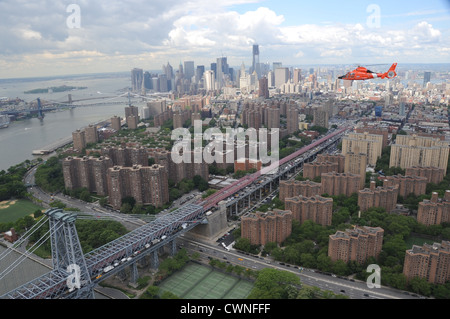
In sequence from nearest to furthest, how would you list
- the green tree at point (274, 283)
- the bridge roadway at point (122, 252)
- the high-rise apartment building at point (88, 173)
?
the bridge roadway at point (122, 252), the green tree at point (274, 283), the high-rise apartment building at point (88, 173)

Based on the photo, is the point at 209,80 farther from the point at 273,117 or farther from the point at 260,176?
the point at 260,176

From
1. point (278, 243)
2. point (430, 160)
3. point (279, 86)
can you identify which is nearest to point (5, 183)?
point (278, 243)

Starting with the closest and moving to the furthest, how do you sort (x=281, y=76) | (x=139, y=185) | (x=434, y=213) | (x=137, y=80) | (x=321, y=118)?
(x=434, y=213), (x=139, y=185), (x=321, y=118), (x=281, y=76), (x=137, y=80)

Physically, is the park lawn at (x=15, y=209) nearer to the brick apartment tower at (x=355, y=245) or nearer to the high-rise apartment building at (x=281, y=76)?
the brick apartment tower at (x=355, y=245)

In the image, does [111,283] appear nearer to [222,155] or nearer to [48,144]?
[222,155]

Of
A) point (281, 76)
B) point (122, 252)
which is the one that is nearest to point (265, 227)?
point (122, 252)

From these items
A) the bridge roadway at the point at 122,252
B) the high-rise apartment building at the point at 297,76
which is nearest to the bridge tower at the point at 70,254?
the bridge roadway at the point at 122,252
